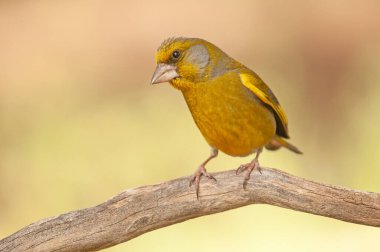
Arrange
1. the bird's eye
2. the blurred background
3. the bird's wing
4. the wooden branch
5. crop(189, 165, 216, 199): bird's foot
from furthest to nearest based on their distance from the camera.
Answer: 1. the blurred background
2. the bird's wing
3. the bird's eye
4. crop(189, 165, 216, 199): bird's foot
5. the wooden branch

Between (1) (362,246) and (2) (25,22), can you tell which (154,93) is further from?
(1) (362,246)

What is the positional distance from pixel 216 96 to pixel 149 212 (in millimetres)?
825

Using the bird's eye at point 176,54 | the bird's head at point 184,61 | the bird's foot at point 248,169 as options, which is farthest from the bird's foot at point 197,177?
the bird's eye at point 176,54

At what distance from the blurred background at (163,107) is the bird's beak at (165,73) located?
2.56 m

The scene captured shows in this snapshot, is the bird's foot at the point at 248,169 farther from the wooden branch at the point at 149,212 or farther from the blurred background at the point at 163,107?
the blurred background at the point at 163,107

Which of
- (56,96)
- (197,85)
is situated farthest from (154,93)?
(197,85)

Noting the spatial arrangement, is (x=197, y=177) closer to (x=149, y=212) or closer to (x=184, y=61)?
(x=149, y=212)

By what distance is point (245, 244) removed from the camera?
732 centimetres

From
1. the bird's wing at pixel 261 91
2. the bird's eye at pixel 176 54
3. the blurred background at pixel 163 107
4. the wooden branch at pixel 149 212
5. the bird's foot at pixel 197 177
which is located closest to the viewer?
the wooden branch at pixel 149 212

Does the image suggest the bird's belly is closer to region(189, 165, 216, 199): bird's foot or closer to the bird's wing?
the bird's wing

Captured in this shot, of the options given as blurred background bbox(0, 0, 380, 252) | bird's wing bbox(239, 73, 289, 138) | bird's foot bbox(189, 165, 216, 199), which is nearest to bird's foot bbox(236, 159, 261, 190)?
bird's foot bbox(189, 165, 216, 199)

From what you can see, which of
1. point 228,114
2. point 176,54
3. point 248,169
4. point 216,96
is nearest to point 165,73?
point 176,54

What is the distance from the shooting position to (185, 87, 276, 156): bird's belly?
5.18 metres

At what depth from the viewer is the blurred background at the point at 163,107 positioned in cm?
763
